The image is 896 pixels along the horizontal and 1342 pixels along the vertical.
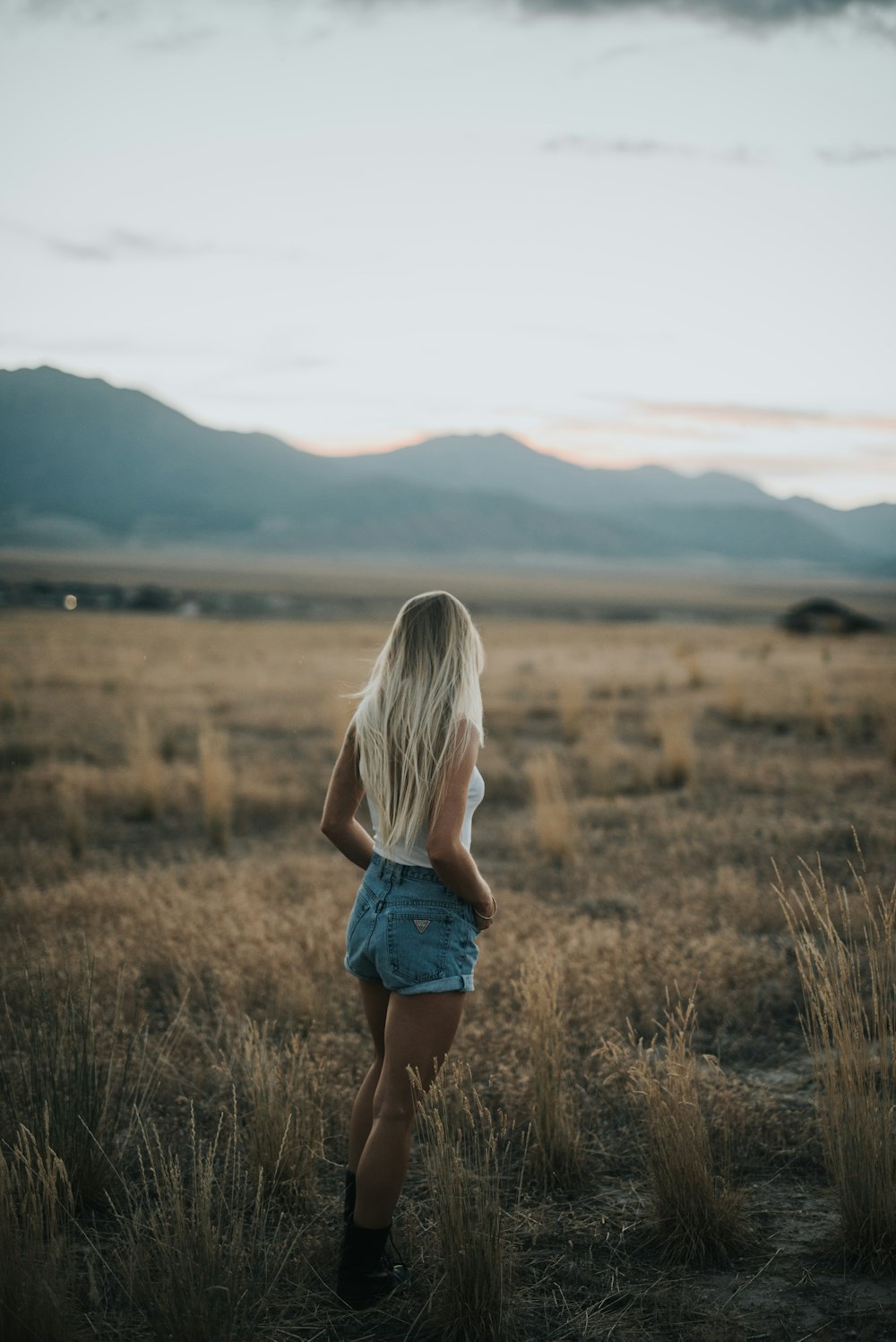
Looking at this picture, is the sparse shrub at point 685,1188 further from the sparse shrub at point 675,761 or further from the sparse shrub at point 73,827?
the sparse shrub at point 675,761

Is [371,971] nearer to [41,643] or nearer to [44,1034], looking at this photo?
[44,1034]

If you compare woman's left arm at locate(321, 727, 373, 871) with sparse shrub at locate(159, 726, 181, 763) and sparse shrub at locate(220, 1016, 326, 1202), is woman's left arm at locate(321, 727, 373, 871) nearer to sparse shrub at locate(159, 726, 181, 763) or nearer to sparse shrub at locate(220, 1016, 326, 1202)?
sparse shrub at locate(220, 1016, 326, 1202)

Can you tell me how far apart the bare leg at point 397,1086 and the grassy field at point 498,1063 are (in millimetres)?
113

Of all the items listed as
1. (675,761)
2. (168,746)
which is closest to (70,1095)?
(675,761)

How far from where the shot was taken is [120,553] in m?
194

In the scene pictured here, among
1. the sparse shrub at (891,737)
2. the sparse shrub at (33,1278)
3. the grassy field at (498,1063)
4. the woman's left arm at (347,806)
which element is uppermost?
the woman's left arm at (347,806)

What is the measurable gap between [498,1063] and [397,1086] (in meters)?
1.76

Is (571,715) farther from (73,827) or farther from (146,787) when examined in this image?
(73,827)

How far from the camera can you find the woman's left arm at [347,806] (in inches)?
113

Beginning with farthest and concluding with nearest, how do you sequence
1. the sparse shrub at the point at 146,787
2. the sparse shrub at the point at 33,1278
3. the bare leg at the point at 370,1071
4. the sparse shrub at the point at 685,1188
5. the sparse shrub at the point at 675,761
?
the sparse shrub at the point at 675,761 → the sparse shrub at the point at 146,787 → the sparse shrub at the point at 685,1188 → the bare leg at the point at 370,1071 → the sparse shrub at the point at 33,1278

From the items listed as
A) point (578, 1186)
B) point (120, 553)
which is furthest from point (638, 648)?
point (120, 553)

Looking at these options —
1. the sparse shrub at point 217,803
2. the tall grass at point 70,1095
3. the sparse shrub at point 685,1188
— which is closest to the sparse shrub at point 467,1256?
the sparse shrub at point 685,1188

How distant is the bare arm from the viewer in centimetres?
251

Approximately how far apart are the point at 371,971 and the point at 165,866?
5.71 m
